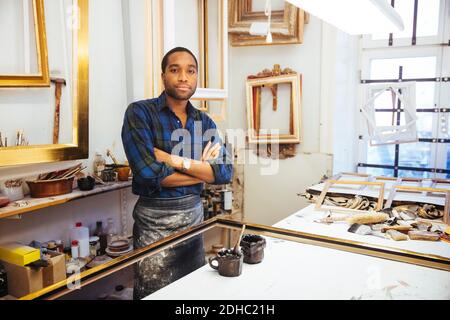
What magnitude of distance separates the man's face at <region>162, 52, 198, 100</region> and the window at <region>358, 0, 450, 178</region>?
6.39ft

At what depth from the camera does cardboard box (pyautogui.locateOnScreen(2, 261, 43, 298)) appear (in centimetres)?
189

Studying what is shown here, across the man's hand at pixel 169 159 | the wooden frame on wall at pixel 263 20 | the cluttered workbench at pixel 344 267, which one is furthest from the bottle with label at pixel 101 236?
the wooden frame on wall at pixel 263 20

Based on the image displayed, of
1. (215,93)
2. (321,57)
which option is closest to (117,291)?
(215,93)

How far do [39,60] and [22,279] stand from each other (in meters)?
1.17

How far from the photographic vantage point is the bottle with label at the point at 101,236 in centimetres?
255

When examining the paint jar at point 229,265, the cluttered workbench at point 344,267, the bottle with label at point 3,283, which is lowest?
the bottle with label at point 3,283

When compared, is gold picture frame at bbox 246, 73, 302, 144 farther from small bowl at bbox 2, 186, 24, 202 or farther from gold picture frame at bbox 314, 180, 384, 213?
small bowl at bbox 2, 186, 24, 202

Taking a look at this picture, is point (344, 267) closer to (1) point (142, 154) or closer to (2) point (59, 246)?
(1) point (142, 154)

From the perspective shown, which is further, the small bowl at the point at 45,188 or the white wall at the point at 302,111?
the white wall at the point at 302,111

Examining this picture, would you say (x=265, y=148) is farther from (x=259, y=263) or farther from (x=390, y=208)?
(x=259, y=263)

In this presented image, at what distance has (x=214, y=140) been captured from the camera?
2.38 metres

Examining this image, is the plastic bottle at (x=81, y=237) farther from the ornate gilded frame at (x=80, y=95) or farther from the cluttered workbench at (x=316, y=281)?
the cluttered workbench at (x=316, y=281)

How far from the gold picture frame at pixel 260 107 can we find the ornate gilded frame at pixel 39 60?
1903mm

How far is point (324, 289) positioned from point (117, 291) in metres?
2.05
